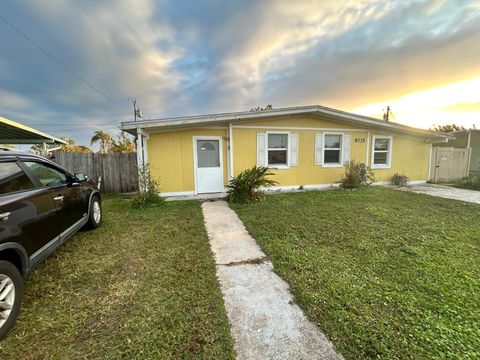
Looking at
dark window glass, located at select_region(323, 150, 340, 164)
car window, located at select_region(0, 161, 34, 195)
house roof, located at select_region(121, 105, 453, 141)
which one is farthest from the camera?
dark window glass, located at select_region(323, 150, 340, 164)

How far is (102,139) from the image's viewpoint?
16.4 metres

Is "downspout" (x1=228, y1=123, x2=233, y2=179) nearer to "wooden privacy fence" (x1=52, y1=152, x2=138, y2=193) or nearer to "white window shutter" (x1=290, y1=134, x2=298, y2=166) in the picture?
"white window shutter" (x1=290, y1=134, x2=298, y2=166)

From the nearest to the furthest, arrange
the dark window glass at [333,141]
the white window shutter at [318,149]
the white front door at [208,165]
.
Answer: the white front door at [208,165] < the white window shutter at [318,149] < the dark window glass at [333,141]

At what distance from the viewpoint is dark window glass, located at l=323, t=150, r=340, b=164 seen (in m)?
8.89

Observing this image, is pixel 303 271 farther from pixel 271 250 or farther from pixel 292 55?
pixel 292 55

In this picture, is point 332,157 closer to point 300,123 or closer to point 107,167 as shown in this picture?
point 300,123

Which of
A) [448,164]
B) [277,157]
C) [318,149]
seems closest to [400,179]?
[448,164]

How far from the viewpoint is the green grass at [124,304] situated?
1.55 meters

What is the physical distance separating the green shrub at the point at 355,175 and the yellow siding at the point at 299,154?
401mm

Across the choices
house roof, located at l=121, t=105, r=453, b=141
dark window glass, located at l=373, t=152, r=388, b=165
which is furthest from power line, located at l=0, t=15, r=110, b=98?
dark window glass, located at l=373, t=152, r=388, b=165

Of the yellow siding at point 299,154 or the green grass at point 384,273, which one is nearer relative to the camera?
the green grass at point 384,273

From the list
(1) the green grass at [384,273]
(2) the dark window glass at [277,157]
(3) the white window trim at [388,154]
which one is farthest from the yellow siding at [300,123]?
(1) the green grass at [384,273]

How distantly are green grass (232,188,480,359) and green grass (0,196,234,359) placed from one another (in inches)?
39.6

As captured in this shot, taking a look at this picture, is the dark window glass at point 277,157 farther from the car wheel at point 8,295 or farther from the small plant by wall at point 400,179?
the car wheel at point 8,295
